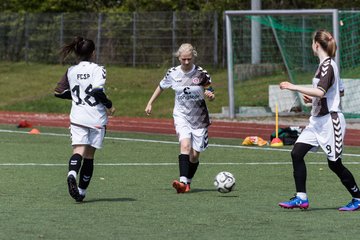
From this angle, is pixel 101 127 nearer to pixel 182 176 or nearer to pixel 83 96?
pixel 83 96

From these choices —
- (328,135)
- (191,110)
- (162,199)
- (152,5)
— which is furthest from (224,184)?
(152,5)

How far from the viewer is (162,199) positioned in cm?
1213

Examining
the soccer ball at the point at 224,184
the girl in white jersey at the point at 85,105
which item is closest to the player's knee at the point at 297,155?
the soccer ball at the point at 224,184

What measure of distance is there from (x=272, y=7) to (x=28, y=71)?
9.38 metres

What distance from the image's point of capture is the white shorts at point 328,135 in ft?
36.2

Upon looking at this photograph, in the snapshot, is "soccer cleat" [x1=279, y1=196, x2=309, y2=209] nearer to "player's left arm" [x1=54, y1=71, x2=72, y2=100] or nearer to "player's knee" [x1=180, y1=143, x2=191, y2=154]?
"player's knee" [x1=180, y1=143, x2=191, y2=154]

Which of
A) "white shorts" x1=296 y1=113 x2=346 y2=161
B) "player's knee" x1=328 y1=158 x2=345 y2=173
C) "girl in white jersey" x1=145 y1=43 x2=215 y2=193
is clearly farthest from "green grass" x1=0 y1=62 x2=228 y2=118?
"white shorts" x1=296 y1=113 x2=346 y2=161

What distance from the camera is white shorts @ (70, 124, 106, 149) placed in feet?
39.1

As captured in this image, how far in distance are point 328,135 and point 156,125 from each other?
48.9 ft

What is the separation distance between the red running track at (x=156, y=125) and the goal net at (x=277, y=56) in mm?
1830

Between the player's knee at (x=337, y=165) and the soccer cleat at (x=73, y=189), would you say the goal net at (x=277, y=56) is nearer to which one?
the player's knee at (x=337, y=165)

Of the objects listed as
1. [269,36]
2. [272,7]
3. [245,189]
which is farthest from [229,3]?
[245,189]

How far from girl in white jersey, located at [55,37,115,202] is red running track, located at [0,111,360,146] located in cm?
1036

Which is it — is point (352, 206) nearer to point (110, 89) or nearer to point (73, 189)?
point (73, 189)
